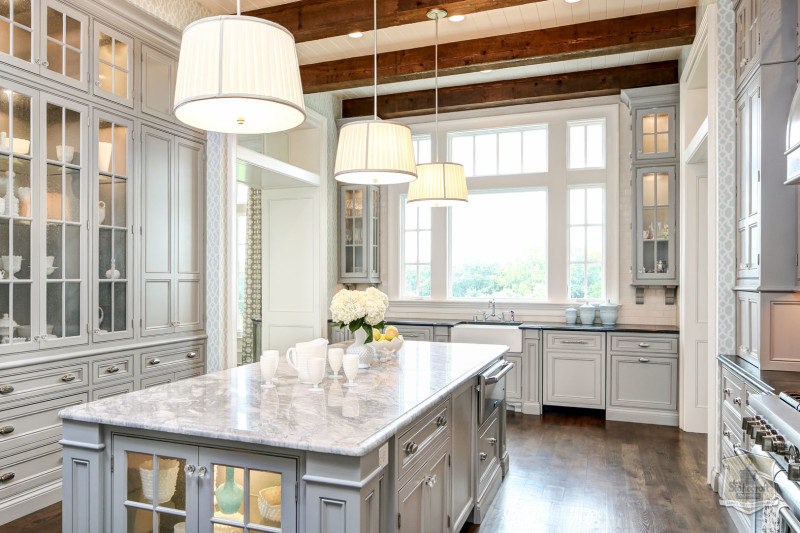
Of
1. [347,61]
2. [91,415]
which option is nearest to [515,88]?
[347,61]

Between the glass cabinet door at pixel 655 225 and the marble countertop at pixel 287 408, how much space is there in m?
3.45

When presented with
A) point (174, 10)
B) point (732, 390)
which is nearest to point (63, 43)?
point (174, 10)

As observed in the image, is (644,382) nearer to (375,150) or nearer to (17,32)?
(375,150)

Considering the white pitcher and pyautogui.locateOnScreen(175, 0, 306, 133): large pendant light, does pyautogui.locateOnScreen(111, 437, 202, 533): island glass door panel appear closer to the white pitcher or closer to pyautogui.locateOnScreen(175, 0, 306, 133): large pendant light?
the white pitcher

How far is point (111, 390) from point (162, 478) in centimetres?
219

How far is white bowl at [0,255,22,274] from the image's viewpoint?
313 centimetres

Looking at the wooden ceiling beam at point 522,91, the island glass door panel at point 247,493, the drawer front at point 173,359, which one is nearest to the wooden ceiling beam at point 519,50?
the wooden ceiling beam at point 522,91

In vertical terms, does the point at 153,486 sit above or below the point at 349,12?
below

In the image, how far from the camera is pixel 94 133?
12.2 feet

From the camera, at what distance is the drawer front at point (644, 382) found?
5238mm

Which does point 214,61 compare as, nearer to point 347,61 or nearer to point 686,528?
point 686,528

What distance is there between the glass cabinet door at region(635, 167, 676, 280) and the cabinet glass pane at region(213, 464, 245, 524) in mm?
4835

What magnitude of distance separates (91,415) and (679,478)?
12.3ft

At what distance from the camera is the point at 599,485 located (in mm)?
3754
